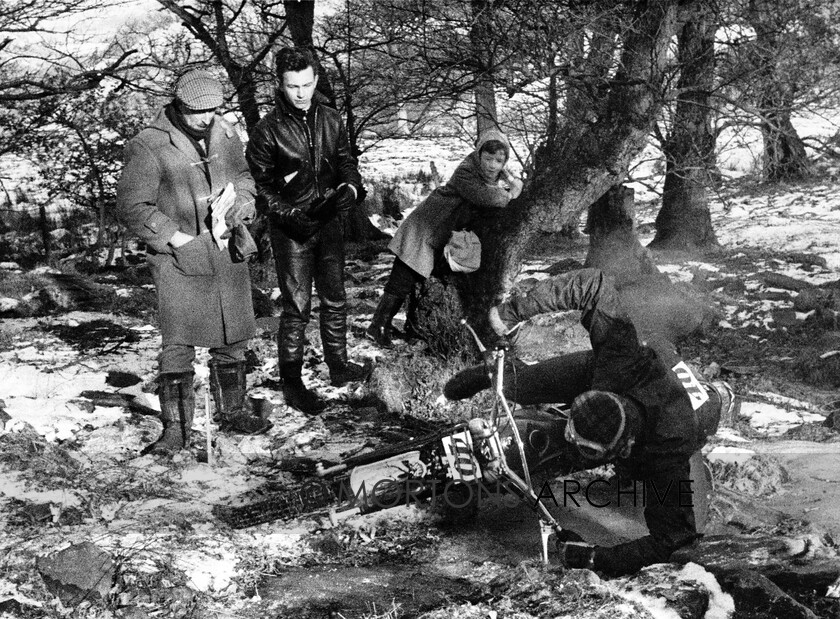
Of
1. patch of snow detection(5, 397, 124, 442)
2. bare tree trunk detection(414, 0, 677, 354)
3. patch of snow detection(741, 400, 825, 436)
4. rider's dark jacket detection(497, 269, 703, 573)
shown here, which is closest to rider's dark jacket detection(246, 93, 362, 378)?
patch of snow detection(5, 397, 124, 442)

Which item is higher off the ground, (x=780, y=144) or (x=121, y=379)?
(x=780, y=144)

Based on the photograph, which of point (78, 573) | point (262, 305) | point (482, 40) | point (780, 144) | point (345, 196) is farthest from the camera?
point (780, 144)

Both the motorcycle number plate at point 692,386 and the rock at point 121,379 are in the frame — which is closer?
the motorcycle number plate at point 692,386

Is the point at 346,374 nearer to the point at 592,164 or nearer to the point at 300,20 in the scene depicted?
the point at 592,164

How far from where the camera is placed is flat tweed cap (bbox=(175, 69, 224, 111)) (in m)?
4.78

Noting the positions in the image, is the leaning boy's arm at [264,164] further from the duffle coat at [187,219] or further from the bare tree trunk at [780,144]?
the bare tree trunk at [780,144]

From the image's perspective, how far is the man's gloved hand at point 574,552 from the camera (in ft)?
12.8

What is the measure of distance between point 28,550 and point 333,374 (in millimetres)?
2499

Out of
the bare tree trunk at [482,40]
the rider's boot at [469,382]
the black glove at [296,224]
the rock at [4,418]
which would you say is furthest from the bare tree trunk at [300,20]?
the rider's boot at [469,382]

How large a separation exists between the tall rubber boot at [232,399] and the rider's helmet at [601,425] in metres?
2.41

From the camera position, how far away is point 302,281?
564 centimetres

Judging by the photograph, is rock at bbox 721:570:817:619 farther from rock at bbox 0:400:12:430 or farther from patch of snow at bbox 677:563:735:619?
rock at bbox 0:400:12:430

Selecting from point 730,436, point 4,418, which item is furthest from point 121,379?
point 730,436

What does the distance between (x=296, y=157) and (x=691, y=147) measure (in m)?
5.18
